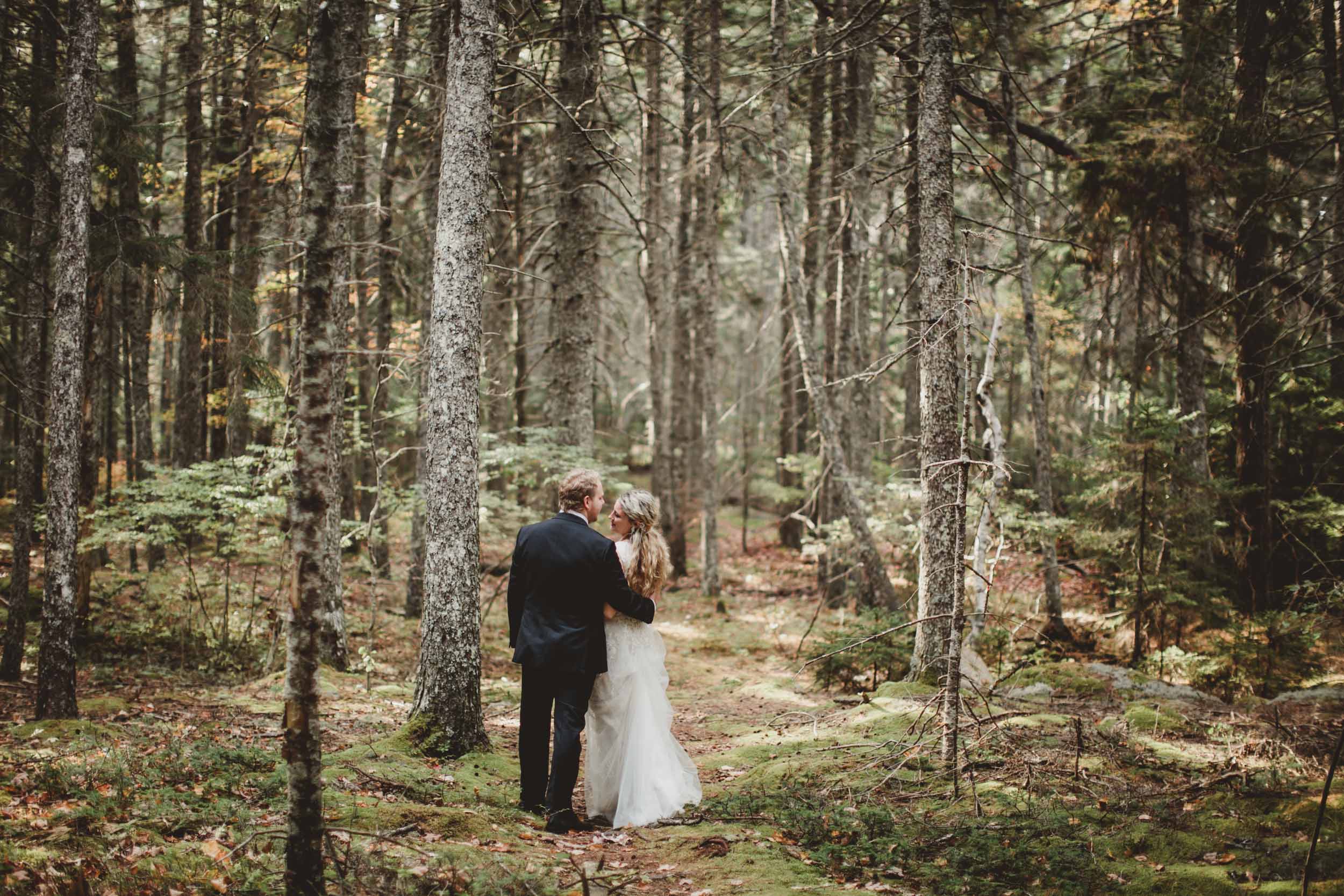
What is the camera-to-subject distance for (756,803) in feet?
18.8

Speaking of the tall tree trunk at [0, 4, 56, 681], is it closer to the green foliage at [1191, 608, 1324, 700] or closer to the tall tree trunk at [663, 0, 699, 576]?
the tall tree trunk at [663, 0, 699, 576]

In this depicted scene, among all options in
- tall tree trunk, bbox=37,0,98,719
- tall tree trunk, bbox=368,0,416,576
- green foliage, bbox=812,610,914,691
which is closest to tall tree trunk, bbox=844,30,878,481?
green foliage, bbox=812,610,914,691

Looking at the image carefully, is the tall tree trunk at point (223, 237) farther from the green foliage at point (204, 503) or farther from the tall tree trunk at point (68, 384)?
the tall tree trunk at point (68, 384)

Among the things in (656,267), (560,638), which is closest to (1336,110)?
(560,638)

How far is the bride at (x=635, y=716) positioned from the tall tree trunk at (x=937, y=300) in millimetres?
2972

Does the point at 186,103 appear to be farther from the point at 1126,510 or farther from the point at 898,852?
the point at 1126,510

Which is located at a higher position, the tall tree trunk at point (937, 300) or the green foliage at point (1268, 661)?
the tall tree trunk at point (937, 300)

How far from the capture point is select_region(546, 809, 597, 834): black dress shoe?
537 cm

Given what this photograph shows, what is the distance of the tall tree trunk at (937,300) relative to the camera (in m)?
7.65

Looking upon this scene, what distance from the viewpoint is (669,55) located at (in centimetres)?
1792

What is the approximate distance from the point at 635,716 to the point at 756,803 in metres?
1.08

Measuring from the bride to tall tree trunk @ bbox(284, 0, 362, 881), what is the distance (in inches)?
107

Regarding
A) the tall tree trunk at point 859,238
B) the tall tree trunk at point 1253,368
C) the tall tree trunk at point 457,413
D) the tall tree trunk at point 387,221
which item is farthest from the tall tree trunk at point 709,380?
the tall tree trunk at point 457,413

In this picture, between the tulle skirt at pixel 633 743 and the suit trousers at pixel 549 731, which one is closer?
the suit trousers at pixel 549 731
